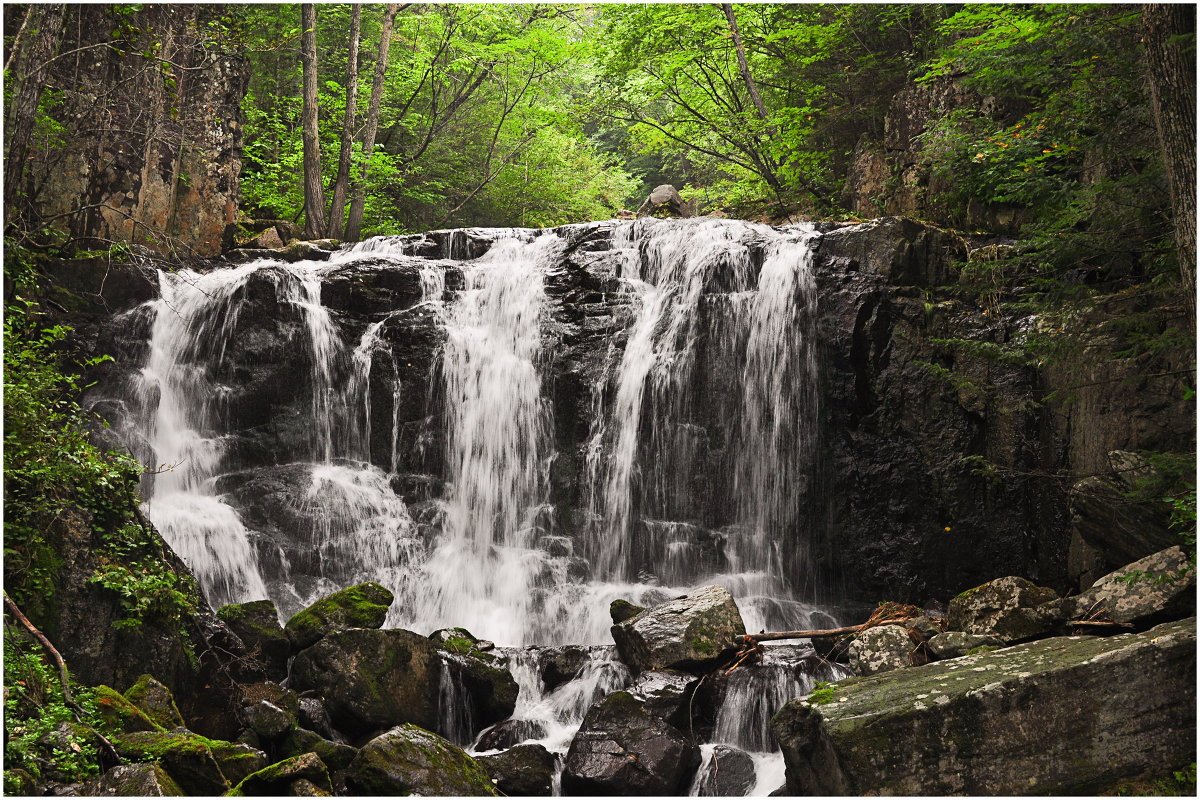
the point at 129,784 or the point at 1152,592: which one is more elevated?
the point at 1152,592

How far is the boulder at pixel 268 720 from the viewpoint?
5816 mm

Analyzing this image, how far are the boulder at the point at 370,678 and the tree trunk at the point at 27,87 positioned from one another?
5311mm

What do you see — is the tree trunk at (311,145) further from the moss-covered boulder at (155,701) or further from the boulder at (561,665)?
the moss-covered boulder at (155,701)

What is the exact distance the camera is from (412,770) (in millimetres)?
5297

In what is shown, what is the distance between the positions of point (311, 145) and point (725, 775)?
45.7 feet

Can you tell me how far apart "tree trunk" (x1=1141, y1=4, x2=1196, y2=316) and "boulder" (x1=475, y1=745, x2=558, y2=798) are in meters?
5.65

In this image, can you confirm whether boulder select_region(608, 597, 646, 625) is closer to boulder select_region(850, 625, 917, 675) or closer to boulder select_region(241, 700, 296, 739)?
boulder select_region(850, 625, 917, 675)

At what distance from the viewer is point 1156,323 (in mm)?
7145

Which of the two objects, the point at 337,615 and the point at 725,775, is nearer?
the point at 725,775

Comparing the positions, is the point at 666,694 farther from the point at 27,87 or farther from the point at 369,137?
the point at 369,137

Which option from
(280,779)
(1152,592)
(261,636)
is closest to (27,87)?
(261,636)

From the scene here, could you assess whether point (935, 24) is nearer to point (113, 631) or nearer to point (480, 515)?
point (480, 515)

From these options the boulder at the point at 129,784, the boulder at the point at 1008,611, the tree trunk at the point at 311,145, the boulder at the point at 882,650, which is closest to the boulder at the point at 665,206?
the tree trunk at the point at 311,145

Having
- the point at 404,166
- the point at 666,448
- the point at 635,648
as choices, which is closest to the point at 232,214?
the point at 404,166
